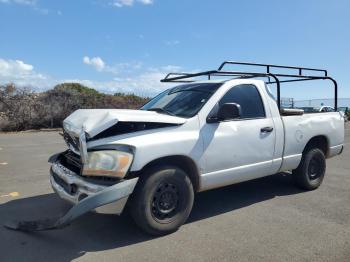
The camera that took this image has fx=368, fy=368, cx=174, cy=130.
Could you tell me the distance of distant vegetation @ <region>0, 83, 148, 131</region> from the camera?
19.5 meters

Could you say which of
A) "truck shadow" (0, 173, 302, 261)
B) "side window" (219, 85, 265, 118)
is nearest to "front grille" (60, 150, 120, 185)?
"truck shadow" (0, 173, 302, 261)

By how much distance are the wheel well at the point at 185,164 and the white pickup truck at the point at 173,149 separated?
0.04ft

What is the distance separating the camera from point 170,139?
14.0 feet

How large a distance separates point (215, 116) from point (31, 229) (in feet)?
8.55

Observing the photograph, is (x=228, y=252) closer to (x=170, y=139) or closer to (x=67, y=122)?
(x=170, y=139)

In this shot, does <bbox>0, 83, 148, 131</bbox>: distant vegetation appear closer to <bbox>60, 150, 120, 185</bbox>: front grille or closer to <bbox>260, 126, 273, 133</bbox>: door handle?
<bbox>60, 150, 120, 185</bbox>: front grille

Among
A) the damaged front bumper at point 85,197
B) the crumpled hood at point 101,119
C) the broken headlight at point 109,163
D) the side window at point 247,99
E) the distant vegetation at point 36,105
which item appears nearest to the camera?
the damaged front bumper at point 85,197

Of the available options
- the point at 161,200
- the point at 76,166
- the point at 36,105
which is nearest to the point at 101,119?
the point at 76,166

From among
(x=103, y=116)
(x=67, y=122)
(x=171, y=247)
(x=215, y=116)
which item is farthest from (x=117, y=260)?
(x=215, y=116)

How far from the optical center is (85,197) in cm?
396

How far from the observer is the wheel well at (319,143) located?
20.6ft

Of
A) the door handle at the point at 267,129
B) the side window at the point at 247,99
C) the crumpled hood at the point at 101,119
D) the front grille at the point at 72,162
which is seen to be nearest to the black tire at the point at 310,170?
the door handle at the point at 267,129

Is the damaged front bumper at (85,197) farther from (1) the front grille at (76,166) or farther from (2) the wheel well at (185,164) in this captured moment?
(2) the wheel well at (185,164)

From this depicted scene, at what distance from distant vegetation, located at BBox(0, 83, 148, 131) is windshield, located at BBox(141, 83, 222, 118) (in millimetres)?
16104
